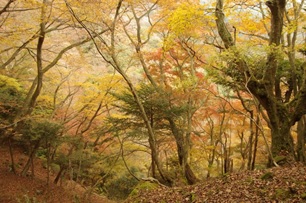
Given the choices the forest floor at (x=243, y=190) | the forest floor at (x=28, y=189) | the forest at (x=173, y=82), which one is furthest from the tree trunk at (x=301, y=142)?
the forest floor at (x=28, y=189)

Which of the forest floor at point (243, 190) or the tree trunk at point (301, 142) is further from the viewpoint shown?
the tree trunk at point (301, 142)

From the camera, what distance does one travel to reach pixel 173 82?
37.6 ft

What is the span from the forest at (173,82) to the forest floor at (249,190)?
368mm

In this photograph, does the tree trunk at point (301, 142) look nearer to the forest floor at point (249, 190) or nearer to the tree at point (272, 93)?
the tree at point (272, 93)

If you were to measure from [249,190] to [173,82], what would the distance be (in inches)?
261

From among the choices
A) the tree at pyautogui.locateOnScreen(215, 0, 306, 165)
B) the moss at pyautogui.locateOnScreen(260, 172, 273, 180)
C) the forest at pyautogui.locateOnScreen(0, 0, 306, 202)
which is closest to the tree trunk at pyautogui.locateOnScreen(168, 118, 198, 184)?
the forest at pyautogui.locateOnScreen(0, 0, 306, 202)

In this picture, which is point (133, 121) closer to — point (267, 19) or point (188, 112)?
point (188, 112)

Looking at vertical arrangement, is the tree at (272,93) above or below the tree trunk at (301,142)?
above

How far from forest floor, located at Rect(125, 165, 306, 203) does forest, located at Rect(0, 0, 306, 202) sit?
37 centimetres

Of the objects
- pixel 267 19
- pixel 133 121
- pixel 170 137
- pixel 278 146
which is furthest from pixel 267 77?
pixel 170 137

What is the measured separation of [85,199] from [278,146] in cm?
1119

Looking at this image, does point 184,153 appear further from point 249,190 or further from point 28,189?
point 28,189

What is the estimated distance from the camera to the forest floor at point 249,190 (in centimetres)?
473

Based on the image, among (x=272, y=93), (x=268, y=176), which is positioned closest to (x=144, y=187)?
(x=268, y=176)
